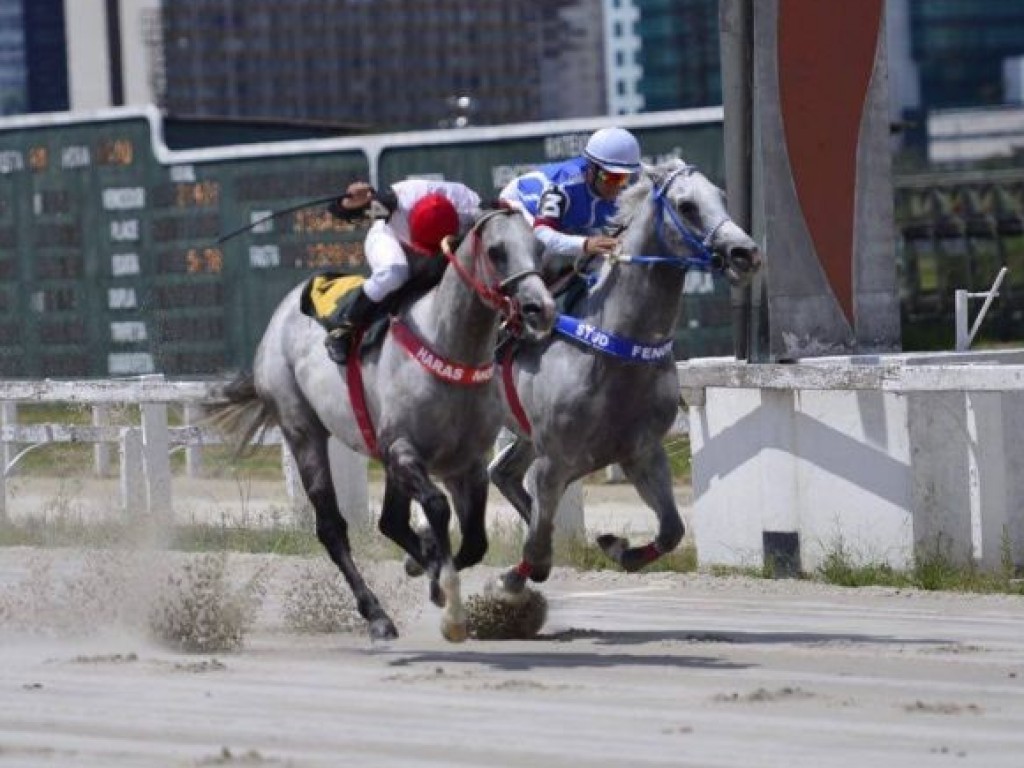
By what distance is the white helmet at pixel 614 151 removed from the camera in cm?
1230

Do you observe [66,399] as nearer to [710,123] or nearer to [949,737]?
[710,123]

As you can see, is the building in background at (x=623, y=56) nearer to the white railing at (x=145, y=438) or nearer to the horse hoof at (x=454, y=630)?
the white railing at (x=145, y=438)

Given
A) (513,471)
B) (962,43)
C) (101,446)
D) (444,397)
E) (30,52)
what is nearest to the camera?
(444,397)

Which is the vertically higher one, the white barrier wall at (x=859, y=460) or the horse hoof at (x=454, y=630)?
the white barrier wall at (x=859, y=460)

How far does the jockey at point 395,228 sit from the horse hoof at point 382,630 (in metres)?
1.11

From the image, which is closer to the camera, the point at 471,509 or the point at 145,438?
the point at 471,509

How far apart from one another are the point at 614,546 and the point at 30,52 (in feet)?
318

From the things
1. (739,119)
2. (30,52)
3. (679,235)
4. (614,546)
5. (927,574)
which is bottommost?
(927,574)

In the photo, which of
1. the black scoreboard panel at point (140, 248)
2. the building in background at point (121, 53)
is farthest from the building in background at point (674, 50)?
the black scoreboard panel at point (140, 248)

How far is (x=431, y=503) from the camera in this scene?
11.9 meters

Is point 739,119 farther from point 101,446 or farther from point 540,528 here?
point 101,446

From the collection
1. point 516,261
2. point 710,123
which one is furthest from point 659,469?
point 710,123

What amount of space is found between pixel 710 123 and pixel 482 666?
1325cm

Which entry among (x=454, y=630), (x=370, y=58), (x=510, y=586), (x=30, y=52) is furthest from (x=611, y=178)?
(x=30, y=52)
